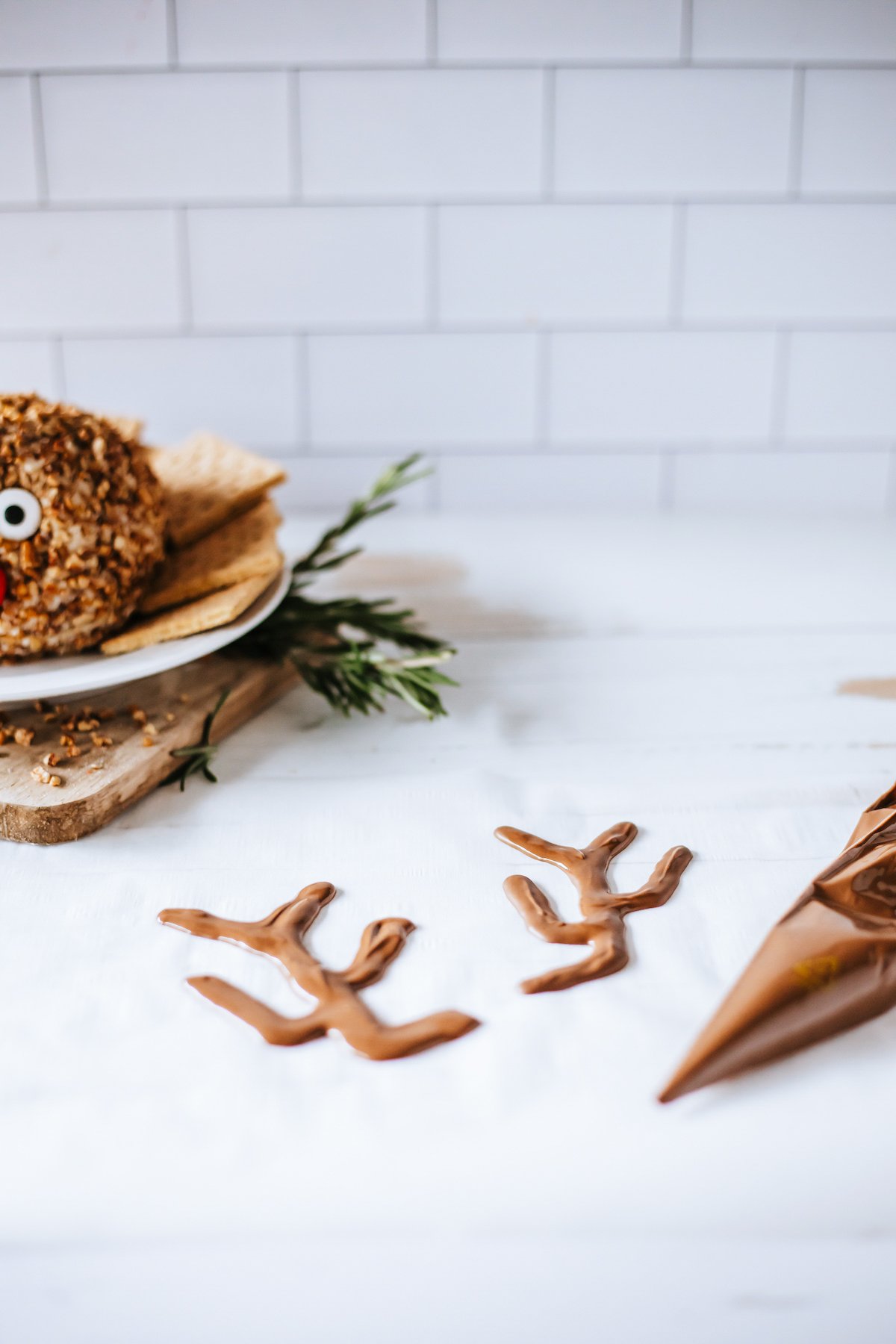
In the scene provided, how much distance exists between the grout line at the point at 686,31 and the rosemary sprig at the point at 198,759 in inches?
30.8

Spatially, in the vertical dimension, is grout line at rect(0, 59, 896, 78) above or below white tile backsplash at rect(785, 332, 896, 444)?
above

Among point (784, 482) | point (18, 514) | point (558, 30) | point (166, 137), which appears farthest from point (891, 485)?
point (18, 514)

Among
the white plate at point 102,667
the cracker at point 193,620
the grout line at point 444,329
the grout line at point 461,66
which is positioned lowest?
the white plate at point 102,667

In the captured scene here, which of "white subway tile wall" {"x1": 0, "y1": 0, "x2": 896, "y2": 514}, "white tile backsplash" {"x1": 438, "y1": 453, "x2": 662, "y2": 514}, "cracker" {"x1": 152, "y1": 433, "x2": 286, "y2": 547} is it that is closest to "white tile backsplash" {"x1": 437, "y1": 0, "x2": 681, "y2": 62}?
"white subway tile wall" {"x1": 0, "y1": 0, "x2": 896, "y2": 514}

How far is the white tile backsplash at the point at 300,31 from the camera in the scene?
960 mm

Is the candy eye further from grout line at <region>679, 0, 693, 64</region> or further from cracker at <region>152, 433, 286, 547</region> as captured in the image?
grout line at <region>679, 0, 693, 64</region>

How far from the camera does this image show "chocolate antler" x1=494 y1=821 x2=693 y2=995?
0.43 meters

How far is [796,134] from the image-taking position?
1.01 meters

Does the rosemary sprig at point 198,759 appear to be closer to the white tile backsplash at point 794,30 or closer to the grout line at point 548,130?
the grout line at point 548,130

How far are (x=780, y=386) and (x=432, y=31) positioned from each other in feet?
1.58

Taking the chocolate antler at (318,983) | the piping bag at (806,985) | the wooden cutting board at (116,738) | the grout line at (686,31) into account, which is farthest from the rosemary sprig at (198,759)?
the grout line at (686,31)

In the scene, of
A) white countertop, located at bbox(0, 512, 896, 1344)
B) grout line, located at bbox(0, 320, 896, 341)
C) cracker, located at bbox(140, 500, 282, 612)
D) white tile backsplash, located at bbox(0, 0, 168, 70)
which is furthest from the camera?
grout line, located at bbox(0, 320, 896, 341)

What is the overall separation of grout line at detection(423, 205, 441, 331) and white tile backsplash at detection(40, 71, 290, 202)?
0.14m

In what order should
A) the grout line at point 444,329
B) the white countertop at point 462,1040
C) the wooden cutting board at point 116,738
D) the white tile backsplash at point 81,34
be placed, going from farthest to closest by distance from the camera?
the grout line at point 444,329, the white tile backsplash at point 81,34, the wooden cutting board at point 116,738, the white countertop at point 462,1040
